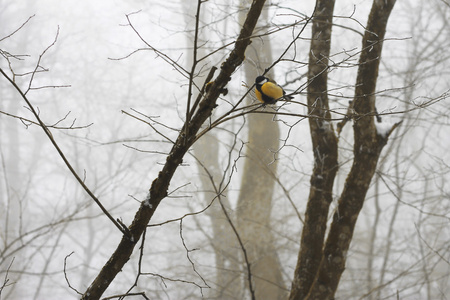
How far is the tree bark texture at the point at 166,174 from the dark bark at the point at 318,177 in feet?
4.91

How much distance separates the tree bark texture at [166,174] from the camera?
135 centimetres

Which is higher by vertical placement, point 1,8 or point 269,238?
point 1,8

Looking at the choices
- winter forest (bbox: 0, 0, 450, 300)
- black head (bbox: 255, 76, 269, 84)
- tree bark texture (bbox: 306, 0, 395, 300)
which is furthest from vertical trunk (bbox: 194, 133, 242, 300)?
black head (bbox: 255, 76, 269, 84)

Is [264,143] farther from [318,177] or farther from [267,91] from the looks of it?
[267,91]

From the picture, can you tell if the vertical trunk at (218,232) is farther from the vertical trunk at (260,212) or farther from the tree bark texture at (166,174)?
the tree bark texture at (166,174)

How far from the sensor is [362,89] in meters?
2.84

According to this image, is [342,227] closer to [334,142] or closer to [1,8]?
[334,142]

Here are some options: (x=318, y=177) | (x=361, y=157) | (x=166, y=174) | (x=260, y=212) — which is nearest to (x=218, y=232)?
(x=260, y=212)

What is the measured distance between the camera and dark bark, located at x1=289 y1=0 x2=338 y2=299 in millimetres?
2832

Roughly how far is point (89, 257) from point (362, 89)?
38.7 ft

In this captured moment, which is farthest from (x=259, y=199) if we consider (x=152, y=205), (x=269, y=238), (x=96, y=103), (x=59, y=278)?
(x=59, y=278)

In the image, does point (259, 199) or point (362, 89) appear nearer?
point (362, 89)

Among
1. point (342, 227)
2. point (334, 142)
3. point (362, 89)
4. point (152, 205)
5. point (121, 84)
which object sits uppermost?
point (121, 84)

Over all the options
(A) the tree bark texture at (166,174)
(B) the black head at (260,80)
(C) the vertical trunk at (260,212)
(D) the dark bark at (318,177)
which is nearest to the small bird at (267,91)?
(B) the black head at (260,80)
